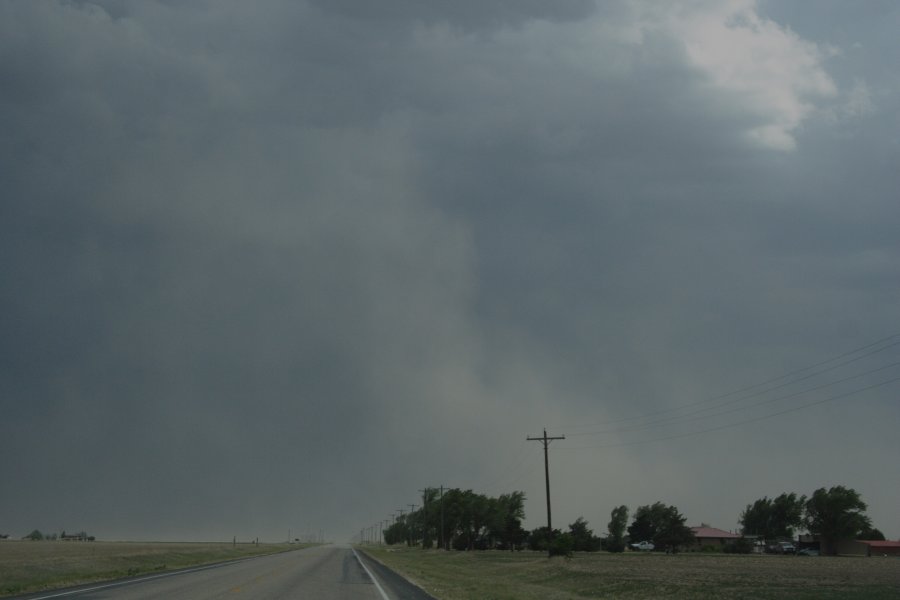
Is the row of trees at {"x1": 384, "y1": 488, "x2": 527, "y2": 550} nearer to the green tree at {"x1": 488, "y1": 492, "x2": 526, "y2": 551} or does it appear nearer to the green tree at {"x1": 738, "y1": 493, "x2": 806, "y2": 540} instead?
the green tree at {"x1": 488, "y1": 492, "x2": 526, "y2": 551}

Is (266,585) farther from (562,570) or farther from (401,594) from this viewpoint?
(562,570)

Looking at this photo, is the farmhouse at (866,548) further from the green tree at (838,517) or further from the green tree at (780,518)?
the green tree at (780,518)

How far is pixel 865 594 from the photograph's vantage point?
30641 millimetres

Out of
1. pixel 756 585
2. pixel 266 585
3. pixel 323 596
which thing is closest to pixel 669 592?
pixel 756 585

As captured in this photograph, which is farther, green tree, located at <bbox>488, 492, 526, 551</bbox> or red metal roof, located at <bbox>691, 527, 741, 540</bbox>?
red metal roof, located at <bbox>691, 527, 741, 540</bbox>

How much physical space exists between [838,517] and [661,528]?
128 feet

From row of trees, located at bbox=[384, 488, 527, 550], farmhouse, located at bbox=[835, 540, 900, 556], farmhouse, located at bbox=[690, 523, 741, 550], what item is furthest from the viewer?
farmhouse, located at bbox=[690, 523, 741, 550]

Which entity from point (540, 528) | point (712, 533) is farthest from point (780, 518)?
point (540, 528)

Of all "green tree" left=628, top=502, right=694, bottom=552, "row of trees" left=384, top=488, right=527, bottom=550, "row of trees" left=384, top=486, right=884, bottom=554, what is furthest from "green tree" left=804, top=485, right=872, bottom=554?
→ "row of trees" left=384, top=488, right=527, bottom=550

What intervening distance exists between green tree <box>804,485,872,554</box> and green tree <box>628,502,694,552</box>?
24.2m

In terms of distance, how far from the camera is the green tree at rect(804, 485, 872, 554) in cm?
13850

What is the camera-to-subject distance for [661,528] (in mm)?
167000

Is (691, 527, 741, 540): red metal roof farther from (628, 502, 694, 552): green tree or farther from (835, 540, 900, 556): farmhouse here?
(835, 540, 900, 556): farmhouse

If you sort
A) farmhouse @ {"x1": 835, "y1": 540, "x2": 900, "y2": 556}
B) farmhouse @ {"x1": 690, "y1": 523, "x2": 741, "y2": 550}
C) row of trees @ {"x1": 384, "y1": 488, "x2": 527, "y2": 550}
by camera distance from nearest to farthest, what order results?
farmhouse @ {"x1": 835, "y1": 540, "x2": 900, "y2": 556}
row of trees @ {"x1": 384, "y1": 488, "x2": 527, "y2": 550}
farmhouse @ {"x1": 690, "y1": 523, "x2": 741, "y2": 550}
